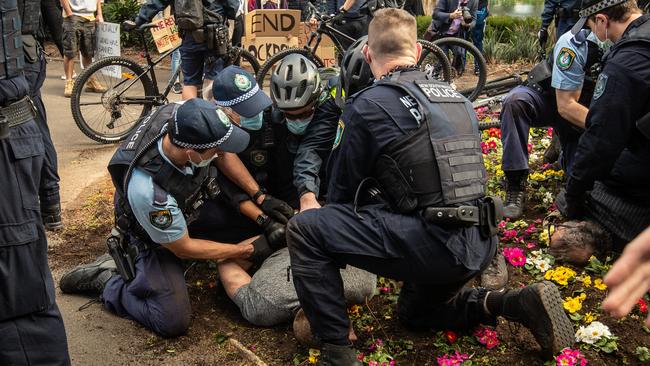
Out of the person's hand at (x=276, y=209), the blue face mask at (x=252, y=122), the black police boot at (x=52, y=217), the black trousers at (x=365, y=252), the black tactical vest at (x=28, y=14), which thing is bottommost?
the black police boot at (x=52, y=217)

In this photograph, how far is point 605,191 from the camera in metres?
4.05

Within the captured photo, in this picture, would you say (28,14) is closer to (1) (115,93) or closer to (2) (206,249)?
(2) (206,249)

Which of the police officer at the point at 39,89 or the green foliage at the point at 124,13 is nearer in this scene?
the police officer at the point at 39,89

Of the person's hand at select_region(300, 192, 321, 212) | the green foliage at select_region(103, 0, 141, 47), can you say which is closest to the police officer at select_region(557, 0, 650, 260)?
the person's hand at select_region(300, 192, 321, 212)

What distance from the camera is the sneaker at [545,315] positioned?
293cm

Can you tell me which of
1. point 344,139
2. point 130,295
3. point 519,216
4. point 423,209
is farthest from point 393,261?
point 519,216

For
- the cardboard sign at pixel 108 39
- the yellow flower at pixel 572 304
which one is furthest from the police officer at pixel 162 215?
the cardboard sign at pixel 108 39

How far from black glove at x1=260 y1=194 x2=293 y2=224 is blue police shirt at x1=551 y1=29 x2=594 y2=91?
195 centimetres

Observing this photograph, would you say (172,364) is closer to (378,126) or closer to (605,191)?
(378,126)

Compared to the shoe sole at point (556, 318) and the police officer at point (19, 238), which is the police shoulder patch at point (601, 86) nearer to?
the shoe sole at point (556, 318)

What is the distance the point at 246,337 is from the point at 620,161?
7.62 ft

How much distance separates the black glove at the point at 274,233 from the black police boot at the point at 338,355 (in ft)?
3.63

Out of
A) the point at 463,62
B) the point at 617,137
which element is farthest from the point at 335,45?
the point at 617,137

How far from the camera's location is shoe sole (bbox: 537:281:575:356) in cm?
292
